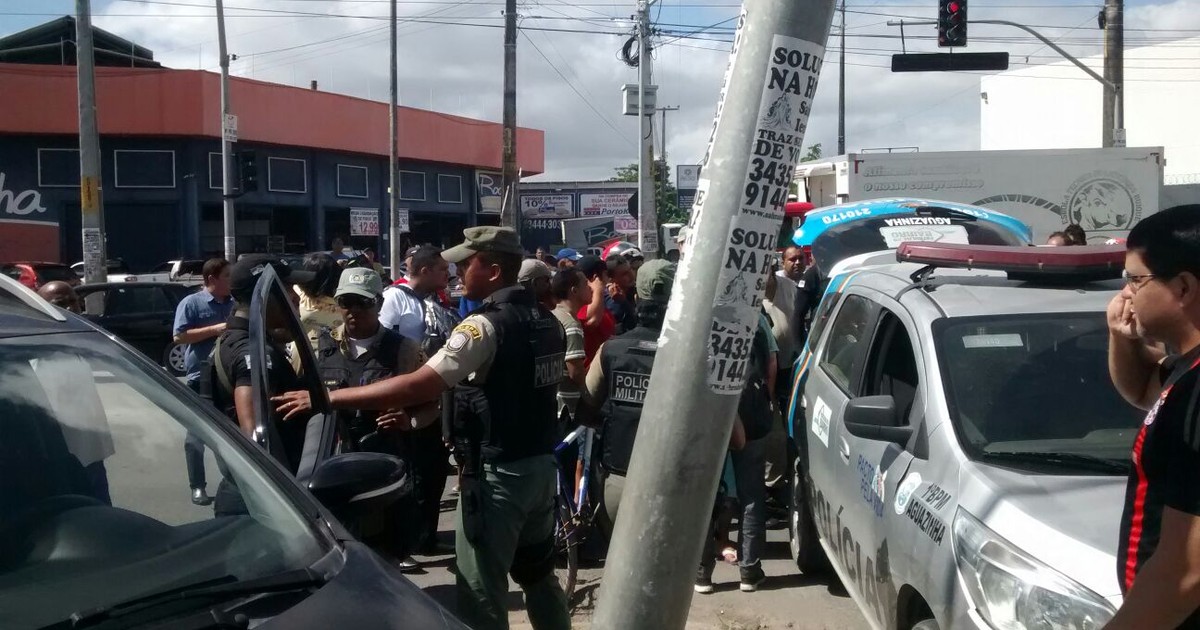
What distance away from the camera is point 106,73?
29.3 meters

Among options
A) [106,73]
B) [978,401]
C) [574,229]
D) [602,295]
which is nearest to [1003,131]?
[574,229]

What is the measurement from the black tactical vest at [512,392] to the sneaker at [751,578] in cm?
239

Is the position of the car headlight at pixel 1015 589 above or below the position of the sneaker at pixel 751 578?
above

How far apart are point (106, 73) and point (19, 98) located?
2.16 m

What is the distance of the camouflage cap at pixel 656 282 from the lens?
19.0 feet

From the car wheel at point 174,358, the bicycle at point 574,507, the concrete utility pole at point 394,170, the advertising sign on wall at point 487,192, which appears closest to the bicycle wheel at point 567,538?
the bicycle at point 574,507

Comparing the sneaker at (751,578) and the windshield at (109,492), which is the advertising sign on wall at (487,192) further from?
the windshield at (109,492)

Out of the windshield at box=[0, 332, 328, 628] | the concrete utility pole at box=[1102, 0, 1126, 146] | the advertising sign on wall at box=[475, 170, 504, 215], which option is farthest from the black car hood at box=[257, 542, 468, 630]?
Result: the advertising sign on wall at box=[475, 170, 504, 215]

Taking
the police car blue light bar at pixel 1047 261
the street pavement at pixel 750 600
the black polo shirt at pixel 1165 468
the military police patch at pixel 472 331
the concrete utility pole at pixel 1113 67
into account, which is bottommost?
the street pavement at pixel 750 600

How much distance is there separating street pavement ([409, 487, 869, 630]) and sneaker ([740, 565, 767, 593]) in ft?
0.13

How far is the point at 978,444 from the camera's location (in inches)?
156

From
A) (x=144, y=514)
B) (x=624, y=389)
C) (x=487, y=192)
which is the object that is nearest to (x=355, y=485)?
(x=144, y=514)

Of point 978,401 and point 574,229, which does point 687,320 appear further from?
point 574,229

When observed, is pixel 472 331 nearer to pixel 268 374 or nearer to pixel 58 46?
pixel 268 374
